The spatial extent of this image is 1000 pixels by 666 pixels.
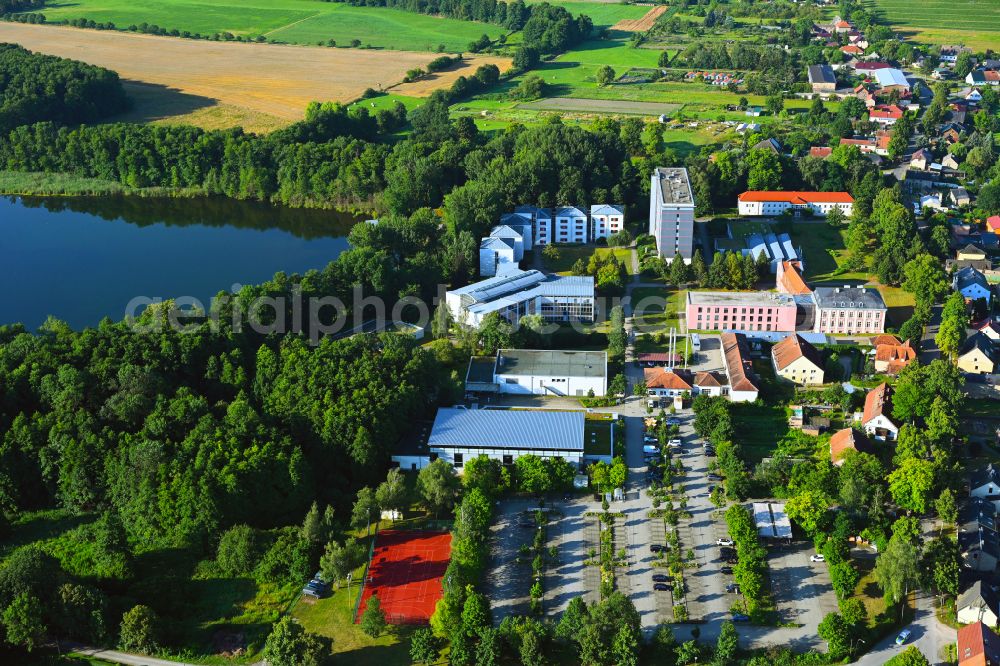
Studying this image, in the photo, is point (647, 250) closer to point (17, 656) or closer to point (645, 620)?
point (645, 620)

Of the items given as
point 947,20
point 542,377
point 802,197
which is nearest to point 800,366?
point 542,377

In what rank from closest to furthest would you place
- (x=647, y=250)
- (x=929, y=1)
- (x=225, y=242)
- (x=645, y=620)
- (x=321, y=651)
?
(x=321, y=651), (x=645, y=620), (x=647, y=250), (x=225, y=242), (x=929, y=1)

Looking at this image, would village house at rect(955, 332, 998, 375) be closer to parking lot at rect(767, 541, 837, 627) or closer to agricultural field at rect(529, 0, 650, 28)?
parking lot at rect(767, 541, 837, 627)

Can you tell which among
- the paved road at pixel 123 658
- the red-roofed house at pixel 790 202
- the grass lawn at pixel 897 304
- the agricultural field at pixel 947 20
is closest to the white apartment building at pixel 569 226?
the red-roofed house at pixel 790 202

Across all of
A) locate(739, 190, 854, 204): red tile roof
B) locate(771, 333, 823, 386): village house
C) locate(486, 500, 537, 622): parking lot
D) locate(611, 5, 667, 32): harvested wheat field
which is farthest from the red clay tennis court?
locate(611, 5, 667, 32): harvested wheat field

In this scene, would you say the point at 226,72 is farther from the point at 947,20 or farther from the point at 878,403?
the point at 947,20

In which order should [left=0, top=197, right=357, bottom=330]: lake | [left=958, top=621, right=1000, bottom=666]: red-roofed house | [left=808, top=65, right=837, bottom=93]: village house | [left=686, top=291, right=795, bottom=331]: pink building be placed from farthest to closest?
[left=808, top=65, right=837, bottom=93]: village house, [left=0, top=197, right=357, bottom=330]: lake, [left=686, top=291, right=795, bottom=331]: pink building, [left=958, top=621, right=1000, bottom=666]: red-roofed house

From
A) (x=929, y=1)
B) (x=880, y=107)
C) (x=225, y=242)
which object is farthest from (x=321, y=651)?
(x=929, y=1)

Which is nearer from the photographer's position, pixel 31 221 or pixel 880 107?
pixel 31 221
